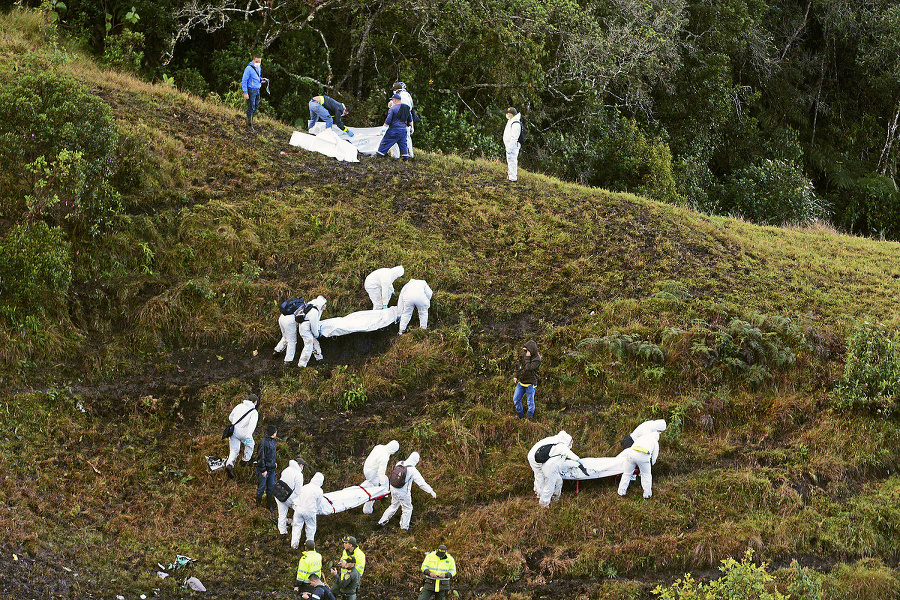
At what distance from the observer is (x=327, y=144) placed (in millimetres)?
18734

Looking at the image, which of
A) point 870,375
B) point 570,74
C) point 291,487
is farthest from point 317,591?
point 570,74

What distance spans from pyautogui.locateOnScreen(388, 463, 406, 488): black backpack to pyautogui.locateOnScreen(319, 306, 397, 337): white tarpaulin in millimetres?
3295

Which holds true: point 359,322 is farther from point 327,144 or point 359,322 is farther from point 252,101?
point 252,101

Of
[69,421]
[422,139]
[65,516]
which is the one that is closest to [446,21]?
[422,139]

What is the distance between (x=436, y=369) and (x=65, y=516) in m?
5.60

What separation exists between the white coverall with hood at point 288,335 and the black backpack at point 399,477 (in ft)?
10.8

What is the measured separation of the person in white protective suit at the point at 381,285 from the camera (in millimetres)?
14328

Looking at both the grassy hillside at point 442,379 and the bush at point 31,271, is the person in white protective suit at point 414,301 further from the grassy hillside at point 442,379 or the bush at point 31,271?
the bush at point 31,271

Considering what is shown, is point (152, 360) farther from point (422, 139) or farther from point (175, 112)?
point (422, 139)

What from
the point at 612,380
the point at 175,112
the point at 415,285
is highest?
the point at 175,112

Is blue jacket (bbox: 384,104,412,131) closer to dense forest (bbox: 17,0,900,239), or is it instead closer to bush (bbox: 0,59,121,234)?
dense forest (bbox: 17,0,900,239)

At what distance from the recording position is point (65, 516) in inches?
432

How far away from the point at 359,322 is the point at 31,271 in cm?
494

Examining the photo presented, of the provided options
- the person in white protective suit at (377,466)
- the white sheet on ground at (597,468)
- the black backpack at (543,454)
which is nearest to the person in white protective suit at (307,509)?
the person in white protective suit at (377,466)
